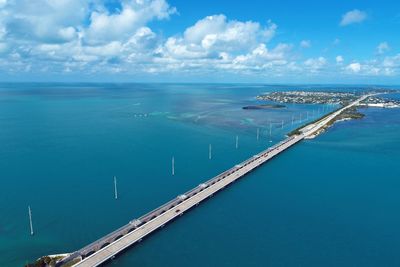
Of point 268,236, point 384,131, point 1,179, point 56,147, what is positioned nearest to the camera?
point 268,236

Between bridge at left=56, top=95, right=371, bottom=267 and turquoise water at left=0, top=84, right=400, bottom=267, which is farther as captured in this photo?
turquoise water at left=0, top=84, right=400, bottom=267

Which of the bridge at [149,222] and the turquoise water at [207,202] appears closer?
the bridge at [149,222]

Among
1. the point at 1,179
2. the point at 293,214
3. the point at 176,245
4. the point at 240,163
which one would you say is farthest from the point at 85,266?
the point at 240,163

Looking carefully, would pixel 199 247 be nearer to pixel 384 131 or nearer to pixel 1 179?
pixel 1 179
